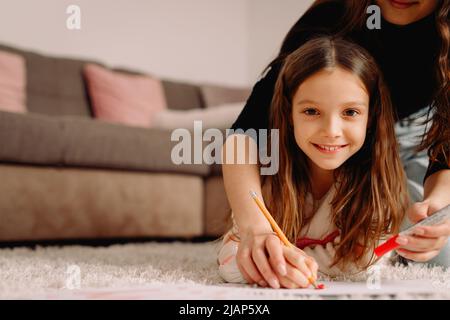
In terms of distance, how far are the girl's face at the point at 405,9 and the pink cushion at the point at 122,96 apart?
3.82 feet

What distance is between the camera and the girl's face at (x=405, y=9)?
855 millimetres

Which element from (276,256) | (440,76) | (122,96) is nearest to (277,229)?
(276,256)

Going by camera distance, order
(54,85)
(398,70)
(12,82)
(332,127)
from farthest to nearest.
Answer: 1. (54,85)
2. (12,82)
3. (398,70)
4. (332,127)

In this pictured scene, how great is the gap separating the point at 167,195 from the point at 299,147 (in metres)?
0.72

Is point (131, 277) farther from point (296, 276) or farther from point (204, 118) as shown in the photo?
point (204, 118)

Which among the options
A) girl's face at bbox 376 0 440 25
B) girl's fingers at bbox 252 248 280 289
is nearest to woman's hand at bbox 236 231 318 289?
girl's fingers at bbox 252 248 280 289

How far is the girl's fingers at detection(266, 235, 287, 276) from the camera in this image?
0.60 m

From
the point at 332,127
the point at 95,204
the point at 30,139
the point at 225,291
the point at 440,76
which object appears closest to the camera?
the point at 225,291

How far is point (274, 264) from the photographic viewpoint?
0.61 m

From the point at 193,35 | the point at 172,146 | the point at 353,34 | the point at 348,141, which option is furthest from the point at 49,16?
the point at 348,141

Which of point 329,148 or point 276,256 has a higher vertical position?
point 329,148

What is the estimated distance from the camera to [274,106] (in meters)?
0.79

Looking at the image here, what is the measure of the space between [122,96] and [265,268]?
4.74ft

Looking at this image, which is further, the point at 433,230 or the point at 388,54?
the point at 388,54
